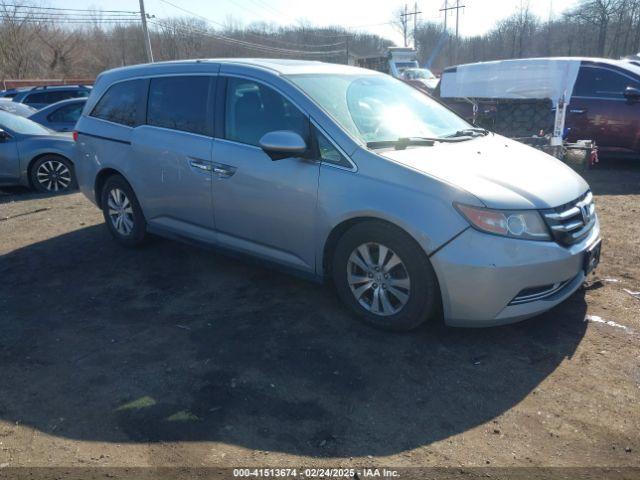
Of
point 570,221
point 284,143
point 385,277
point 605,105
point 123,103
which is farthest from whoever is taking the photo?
point 605,105

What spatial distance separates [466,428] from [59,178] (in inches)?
330

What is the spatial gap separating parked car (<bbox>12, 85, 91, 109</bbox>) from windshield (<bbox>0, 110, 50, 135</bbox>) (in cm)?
850

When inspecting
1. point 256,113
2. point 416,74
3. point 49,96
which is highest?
point 416,74

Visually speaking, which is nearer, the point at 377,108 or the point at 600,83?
the point at 377,108

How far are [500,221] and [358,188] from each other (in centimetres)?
95

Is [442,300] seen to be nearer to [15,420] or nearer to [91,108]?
[15,420]

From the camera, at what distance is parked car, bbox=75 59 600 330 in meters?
3.27

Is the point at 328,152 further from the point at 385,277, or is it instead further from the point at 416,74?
the point at 416,74

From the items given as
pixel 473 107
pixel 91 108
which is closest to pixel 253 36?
pixel 473 107

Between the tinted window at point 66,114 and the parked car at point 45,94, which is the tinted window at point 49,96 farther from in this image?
the tinted window at point 66,114

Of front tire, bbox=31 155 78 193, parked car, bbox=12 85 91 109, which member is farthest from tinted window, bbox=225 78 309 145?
parked car, bbox=12 85 91 109

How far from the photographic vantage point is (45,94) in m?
17.4

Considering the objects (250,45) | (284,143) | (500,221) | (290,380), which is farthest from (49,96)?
(250,45)

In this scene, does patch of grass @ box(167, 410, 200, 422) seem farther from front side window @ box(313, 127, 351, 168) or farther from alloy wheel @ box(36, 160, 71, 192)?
alloy wheel @ box(36, 160, 71, 192)
